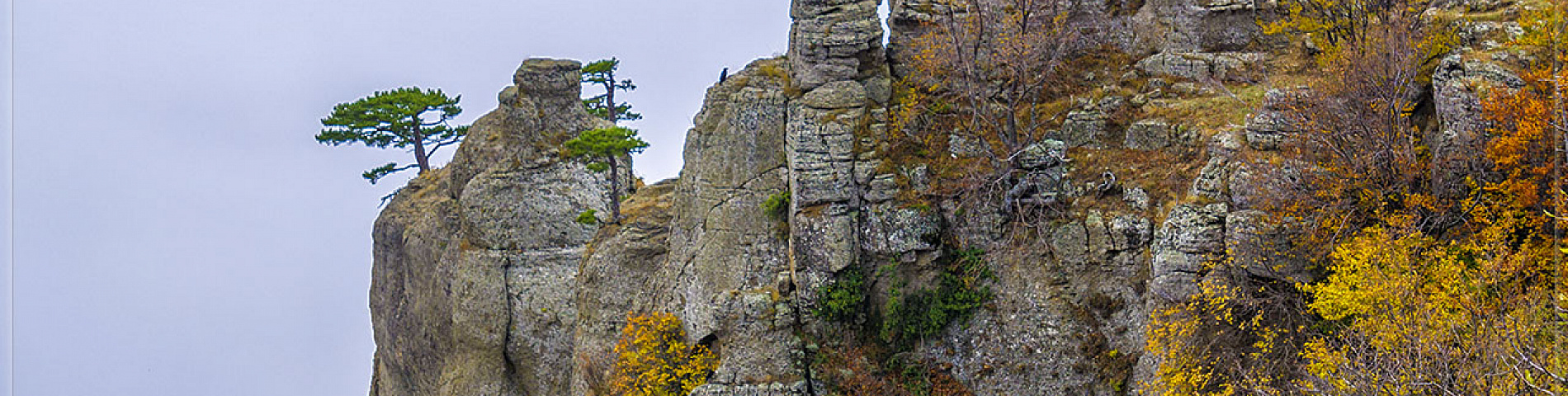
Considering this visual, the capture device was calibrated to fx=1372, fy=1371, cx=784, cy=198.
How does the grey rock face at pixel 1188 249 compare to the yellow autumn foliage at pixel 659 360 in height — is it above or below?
above

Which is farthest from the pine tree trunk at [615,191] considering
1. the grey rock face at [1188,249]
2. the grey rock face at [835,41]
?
the grey rock face at [1188,249]

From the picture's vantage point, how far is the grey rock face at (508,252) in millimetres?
46531

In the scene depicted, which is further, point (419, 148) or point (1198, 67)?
point (419, 148)

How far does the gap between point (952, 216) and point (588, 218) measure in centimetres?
1688

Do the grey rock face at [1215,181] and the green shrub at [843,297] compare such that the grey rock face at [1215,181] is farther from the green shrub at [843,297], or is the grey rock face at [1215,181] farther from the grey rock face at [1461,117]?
the green shrub at [843,297]

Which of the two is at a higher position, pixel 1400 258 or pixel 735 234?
pixel 735 234

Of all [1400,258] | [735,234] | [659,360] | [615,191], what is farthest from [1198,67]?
[615,191]

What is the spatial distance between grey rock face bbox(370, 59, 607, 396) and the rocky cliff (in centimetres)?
615

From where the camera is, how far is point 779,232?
34.4 metres

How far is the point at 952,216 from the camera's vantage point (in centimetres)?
3294

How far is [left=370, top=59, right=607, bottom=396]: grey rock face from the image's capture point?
46.5 metres

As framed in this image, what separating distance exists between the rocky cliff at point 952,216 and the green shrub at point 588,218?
14.6 feet

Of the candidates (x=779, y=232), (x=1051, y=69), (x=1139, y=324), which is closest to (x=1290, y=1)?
(x=1051, y=69)

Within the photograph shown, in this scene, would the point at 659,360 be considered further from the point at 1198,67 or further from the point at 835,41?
the point at 1198,67
